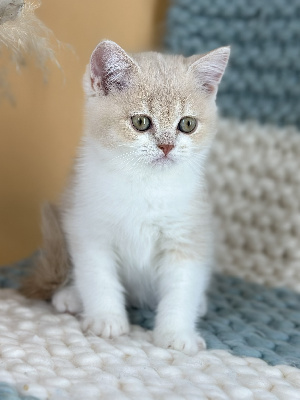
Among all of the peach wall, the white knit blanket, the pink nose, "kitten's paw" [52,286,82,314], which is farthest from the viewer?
the peach wall

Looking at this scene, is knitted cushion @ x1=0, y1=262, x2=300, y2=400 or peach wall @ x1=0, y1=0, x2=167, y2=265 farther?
peach wall @ x1=0, y1=0, x2=167, y2=265

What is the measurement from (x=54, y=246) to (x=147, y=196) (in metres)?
0.24

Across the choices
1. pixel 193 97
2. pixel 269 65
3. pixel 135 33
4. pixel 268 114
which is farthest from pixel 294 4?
pixel 193 97

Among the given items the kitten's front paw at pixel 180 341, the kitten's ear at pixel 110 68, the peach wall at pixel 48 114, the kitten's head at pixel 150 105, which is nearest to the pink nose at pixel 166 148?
the kitten's head at pixel 150 105

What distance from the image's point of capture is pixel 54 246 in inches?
45.1

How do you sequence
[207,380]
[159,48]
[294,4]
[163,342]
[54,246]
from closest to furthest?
[207,380] → [163,342] → [54,246] → [294,4] → [159,48]

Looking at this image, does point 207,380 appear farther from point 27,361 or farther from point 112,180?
point 112,180

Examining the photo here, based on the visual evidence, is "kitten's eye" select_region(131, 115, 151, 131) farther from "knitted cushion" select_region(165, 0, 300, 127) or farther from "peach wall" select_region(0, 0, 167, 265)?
"knitted cushion" select_region(165, 0, 300, 127)

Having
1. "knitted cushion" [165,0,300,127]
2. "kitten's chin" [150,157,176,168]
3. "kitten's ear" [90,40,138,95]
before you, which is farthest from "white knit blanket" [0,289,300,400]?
"knitted cushion" [165,0,300,127]

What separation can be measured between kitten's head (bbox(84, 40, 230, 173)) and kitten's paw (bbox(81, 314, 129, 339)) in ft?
0.86

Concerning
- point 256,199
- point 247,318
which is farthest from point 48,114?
point 247,318

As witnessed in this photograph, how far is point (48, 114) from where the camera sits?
1427 millimetres

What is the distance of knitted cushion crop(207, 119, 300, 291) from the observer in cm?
143

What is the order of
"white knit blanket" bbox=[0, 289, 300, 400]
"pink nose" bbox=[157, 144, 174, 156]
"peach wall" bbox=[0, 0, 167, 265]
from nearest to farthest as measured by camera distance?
"white knit blanket" bbox=[0, 289, 300, 400], "pink nose" bbox=[157, 144, 174, 156], "peach wall" bbox=[0, 0, 167, 265]
